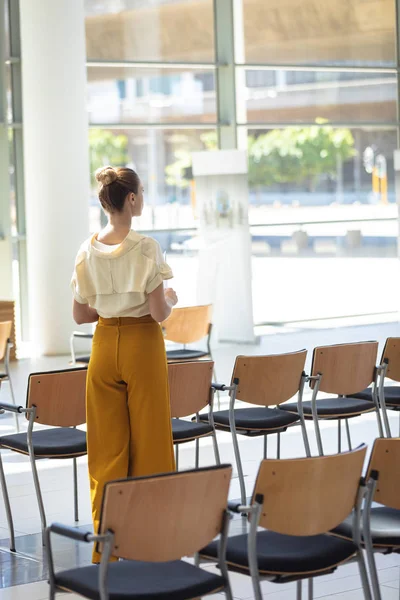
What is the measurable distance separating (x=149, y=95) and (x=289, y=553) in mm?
10242

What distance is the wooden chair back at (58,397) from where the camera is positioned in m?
4.92

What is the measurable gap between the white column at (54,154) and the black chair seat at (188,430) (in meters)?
6.30

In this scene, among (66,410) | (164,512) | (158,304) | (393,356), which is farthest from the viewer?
(393,356)

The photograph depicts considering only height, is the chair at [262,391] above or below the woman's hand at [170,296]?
below

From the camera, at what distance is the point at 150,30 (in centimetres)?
1283

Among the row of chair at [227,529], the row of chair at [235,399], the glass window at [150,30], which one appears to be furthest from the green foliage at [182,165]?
the row of chair at [227,529]

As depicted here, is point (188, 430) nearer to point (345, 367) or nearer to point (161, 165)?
point (345, 367)

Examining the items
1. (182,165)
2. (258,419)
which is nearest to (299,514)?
(258,419)

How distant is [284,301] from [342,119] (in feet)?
8.74

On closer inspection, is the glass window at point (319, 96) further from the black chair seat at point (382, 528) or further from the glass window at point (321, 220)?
the black chair seat at point (382, 528)

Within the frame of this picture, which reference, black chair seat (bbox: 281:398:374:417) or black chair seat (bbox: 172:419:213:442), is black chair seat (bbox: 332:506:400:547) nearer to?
black chair seat (bbox: 172:419:213:442)

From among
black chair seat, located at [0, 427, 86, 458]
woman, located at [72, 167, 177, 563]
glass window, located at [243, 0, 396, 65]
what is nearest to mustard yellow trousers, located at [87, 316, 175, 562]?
woman, located at [72, 167, 177, 563]

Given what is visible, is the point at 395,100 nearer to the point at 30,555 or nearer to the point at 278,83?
the point at 278,83

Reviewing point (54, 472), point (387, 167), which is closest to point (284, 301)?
point (387, 167)
